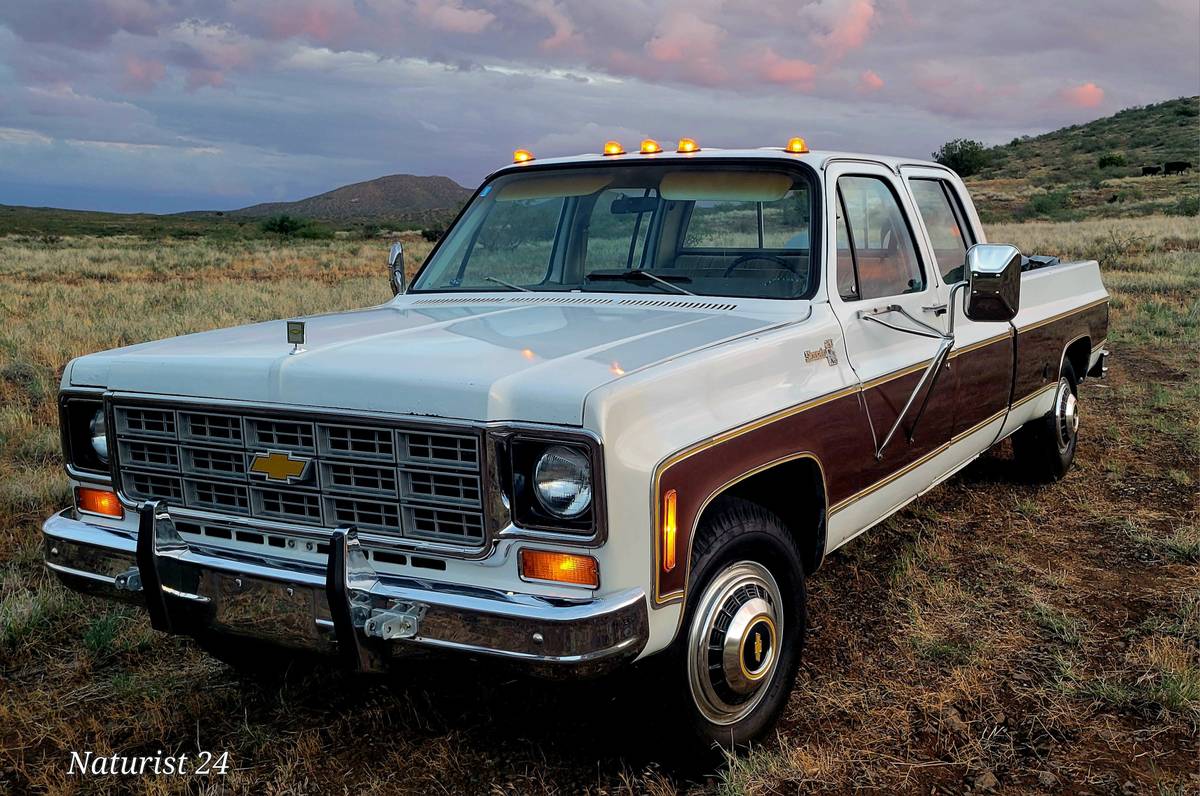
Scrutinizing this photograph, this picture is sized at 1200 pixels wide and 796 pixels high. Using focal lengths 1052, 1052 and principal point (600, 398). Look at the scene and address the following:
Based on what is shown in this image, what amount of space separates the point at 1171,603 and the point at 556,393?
10.6ft

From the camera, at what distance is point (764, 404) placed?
316 cm

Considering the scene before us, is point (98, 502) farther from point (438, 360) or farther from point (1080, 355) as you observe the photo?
point (1080, 355)

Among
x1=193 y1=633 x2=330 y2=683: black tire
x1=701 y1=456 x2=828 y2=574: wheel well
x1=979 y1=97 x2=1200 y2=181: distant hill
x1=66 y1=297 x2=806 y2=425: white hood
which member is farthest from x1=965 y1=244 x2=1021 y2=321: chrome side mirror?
x1=979 y1=97 x2=1200 y2=181: distant hill

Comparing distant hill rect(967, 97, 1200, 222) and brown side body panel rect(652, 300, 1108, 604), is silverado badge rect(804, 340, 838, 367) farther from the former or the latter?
distant hill rect(967, 97, 1200, 222)

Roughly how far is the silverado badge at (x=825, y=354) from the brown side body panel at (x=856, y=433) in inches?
4.7

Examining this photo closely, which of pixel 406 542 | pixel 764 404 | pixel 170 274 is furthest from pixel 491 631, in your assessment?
pixel 170 274

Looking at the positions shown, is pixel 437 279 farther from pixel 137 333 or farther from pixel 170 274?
pixel 170 274

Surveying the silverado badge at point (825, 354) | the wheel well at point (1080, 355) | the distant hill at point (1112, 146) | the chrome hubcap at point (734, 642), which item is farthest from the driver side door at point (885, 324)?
the distant hill at point (1112, 146)

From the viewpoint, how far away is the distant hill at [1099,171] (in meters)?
35.7

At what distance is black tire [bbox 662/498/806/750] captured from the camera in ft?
9.53

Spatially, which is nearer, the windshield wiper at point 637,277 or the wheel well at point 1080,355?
the windshield wiper at point 637,277

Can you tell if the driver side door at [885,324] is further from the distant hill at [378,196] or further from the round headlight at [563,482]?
the distant hill at [378,196]

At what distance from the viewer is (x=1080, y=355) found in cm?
629

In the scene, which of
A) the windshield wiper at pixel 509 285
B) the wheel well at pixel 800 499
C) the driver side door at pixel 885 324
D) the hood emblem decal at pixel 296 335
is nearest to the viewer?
the hood emblem decal at pixel 296 335
